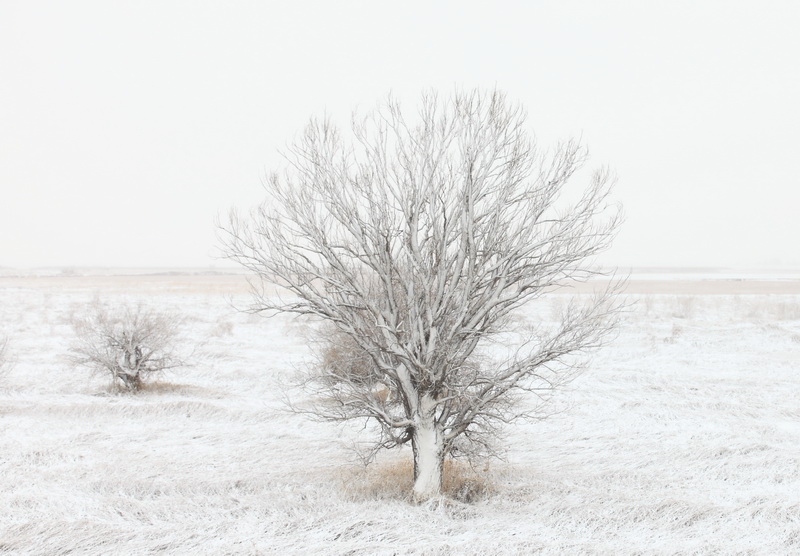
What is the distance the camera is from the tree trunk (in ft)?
33.5

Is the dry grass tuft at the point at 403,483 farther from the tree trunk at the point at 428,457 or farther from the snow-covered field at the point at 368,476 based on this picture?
the tree trunk at the point at 428,457

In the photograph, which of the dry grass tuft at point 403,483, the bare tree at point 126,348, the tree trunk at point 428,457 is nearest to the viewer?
the tree trunk at point 428,457

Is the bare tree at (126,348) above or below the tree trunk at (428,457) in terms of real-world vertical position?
above

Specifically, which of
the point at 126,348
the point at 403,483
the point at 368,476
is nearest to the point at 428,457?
the point at 403,483

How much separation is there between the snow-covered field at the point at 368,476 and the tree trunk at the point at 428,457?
432 mm

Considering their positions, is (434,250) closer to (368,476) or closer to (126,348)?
(368,476)

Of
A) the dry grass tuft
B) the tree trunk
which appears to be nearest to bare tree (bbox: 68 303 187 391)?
the dry grass tuft

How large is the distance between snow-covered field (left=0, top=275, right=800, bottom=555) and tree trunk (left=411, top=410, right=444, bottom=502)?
0.43 metres

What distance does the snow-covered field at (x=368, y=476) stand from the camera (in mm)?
8617

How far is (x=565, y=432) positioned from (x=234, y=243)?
9.80 metres

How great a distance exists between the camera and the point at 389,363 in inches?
413

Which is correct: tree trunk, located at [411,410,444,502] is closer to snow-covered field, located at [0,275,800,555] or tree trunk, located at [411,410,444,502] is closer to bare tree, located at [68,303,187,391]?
snow-covered field, located at [0,275,800,555]

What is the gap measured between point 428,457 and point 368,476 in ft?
6.31

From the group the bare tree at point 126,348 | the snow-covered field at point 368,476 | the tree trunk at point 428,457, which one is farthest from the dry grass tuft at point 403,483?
the bare tree at point 126,348
